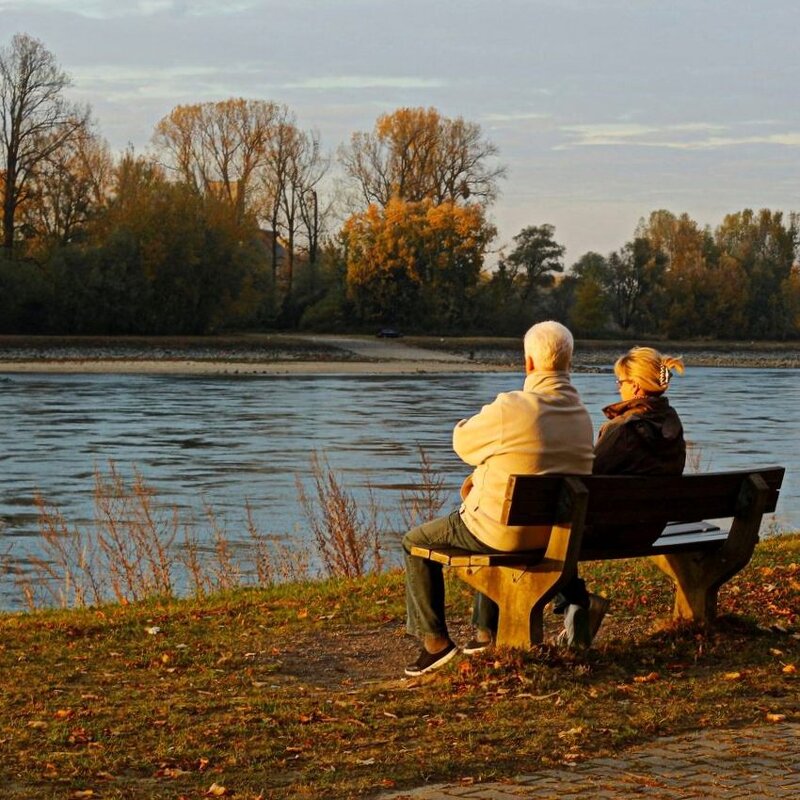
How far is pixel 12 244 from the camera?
255 feet

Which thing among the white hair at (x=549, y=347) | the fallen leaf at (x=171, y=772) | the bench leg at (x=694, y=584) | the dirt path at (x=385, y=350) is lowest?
the dirt path at (x=385, y=350)

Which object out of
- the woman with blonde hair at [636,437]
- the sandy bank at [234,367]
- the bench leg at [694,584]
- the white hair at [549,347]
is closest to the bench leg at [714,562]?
the bench leg at [694,584]

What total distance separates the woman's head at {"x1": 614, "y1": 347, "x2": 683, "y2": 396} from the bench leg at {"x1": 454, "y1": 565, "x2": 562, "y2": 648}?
98cm

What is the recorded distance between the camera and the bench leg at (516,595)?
6.52 m

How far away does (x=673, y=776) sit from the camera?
16.6ft

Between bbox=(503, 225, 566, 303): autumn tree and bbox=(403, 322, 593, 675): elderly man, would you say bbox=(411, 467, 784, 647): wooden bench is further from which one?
bbox=(503, 225, 566, 303): autumn tree

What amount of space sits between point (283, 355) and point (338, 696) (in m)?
74.1

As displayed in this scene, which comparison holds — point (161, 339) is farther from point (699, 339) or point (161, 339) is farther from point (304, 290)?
point (699, 339)

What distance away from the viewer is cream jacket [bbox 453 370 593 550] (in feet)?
21.0

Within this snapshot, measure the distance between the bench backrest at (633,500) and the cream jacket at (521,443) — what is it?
0.59 feet

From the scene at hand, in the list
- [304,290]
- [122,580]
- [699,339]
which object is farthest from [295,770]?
[699,339]

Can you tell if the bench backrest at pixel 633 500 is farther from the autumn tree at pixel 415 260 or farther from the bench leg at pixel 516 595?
the autumn tree at pixel 415 260

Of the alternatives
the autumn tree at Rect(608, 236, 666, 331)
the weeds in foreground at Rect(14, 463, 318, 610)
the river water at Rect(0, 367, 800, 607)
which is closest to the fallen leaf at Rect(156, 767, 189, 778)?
the weeds in foreground at Rect(14, 463, 318, 610)

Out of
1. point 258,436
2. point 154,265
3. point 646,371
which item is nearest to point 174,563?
point 646,371
